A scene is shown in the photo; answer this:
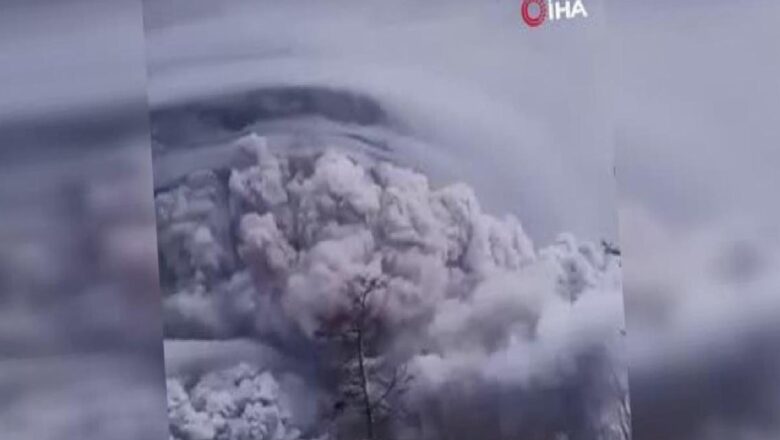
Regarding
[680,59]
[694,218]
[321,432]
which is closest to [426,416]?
[321,432]

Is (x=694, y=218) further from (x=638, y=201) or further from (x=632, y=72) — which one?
(x=632, y=72)

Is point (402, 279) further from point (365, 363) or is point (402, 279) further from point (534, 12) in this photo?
point (534, 12)

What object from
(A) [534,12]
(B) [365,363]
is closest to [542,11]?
(A) [534,12]

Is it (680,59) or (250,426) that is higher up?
(680,59)

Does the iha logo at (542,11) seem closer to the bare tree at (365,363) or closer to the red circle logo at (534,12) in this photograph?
the red circle logo at (534,12)

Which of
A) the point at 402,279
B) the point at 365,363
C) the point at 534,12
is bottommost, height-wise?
the point at 365,363

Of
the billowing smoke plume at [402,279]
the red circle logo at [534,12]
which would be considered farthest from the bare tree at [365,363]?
the red circle logo at [534,12]

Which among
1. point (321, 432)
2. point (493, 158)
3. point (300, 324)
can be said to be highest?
point (493, 158)

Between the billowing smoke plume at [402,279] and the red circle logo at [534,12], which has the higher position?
the red circle logo at [534,12]
